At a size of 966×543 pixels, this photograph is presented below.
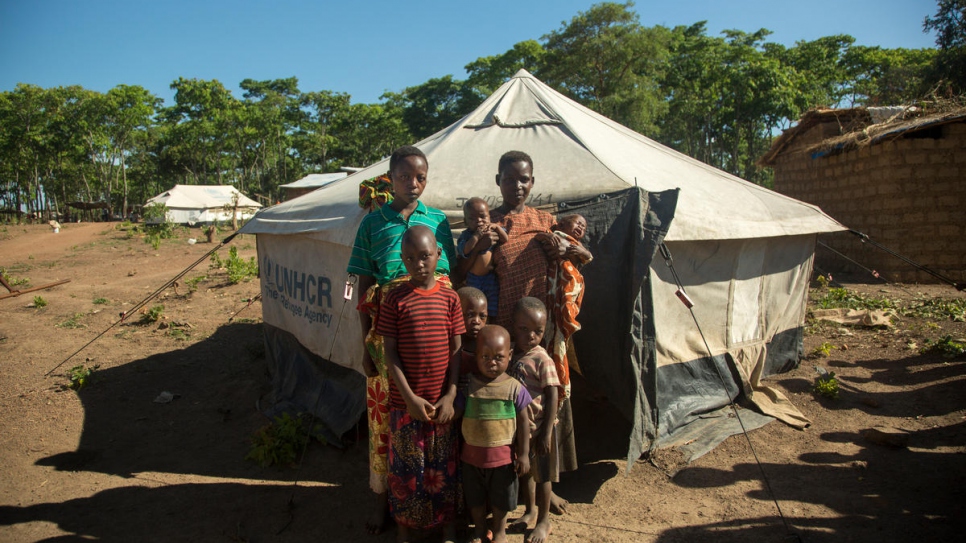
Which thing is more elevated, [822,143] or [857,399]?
[822,143]

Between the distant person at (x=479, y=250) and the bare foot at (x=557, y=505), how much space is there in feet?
3.73

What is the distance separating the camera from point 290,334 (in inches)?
197

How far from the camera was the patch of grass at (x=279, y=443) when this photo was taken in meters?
3.69

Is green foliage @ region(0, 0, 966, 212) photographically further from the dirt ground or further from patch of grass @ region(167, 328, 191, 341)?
patch of grass @ region(167, 328, 191, 341)

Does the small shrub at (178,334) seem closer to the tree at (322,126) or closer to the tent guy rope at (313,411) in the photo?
the tent guy rope at (313,411)

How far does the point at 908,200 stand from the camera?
9023 millimetres

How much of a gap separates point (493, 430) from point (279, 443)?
2.02 m

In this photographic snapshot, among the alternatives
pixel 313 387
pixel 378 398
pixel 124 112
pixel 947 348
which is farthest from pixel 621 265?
pixel 124 112

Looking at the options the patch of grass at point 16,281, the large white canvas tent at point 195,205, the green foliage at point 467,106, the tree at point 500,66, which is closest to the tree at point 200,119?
the green foliage at point 467,106

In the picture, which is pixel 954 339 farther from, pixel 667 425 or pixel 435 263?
pixel 435 263

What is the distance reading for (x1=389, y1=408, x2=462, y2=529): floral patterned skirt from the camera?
2502 millimetres

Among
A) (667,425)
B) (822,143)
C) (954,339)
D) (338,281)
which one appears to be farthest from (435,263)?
(822,143)

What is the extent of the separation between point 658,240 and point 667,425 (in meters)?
1.50

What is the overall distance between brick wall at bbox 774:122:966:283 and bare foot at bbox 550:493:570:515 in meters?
9.14
